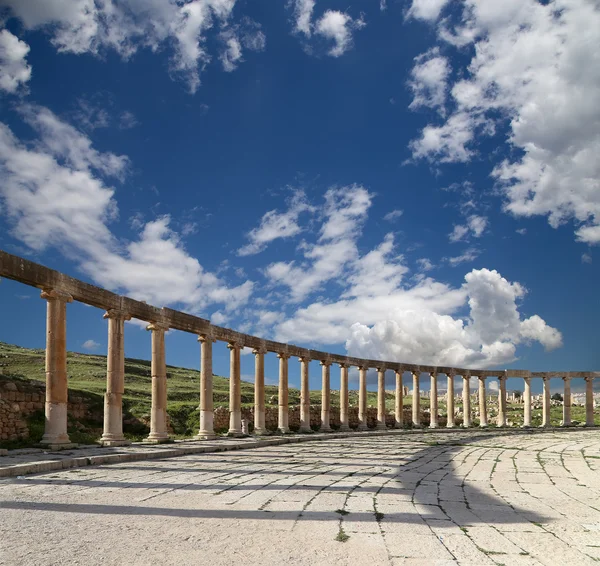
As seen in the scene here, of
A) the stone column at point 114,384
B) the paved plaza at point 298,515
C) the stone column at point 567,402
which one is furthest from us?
the stone column at point 567,402

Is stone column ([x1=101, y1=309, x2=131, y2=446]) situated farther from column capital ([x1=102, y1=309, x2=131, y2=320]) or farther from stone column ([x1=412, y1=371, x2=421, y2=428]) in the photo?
stone column ([x1=412, y1=371, x2=421, y2=428])

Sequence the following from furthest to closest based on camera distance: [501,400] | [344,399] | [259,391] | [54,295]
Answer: [501,400]
[344,399]
[259,391]
[54,295]

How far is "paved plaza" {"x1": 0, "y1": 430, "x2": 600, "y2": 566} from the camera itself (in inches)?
275

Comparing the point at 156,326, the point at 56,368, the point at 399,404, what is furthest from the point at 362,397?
the point at 56,368

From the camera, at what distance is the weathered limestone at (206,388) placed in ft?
89.0

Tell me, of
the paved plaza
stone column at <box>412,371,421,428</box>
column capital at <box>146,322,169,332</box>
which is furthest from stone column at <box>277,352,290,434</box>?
the paved plaza

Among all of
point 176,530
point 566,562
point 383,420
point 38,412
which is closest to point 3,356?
point 38,412

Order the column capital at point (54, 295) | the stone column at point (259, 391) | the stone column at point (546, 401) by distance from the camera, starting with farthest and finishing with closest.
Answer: the stone column at point (546, 401), the stone column at point (259, 391), the column capital at point (54, 295)

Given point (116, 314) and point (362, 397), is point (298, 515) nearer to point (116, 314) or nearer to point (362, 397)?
point (116, 314)

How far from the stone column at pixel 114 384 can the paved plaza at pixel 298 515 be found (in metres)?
5.22

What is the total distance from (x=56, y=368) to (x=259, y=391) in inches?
578

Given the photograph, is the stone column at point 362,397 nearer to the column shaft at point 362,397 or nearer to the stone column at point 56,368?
the column shaft at point 362,397

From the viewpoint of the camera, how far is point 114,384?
71.4 ft

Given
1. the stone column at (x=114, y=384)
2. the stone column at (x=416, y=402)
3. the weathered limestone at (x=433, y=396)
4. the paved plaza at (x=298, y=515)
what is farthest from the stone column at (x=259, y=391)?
the weathered limestone at (x=433, y=396)
